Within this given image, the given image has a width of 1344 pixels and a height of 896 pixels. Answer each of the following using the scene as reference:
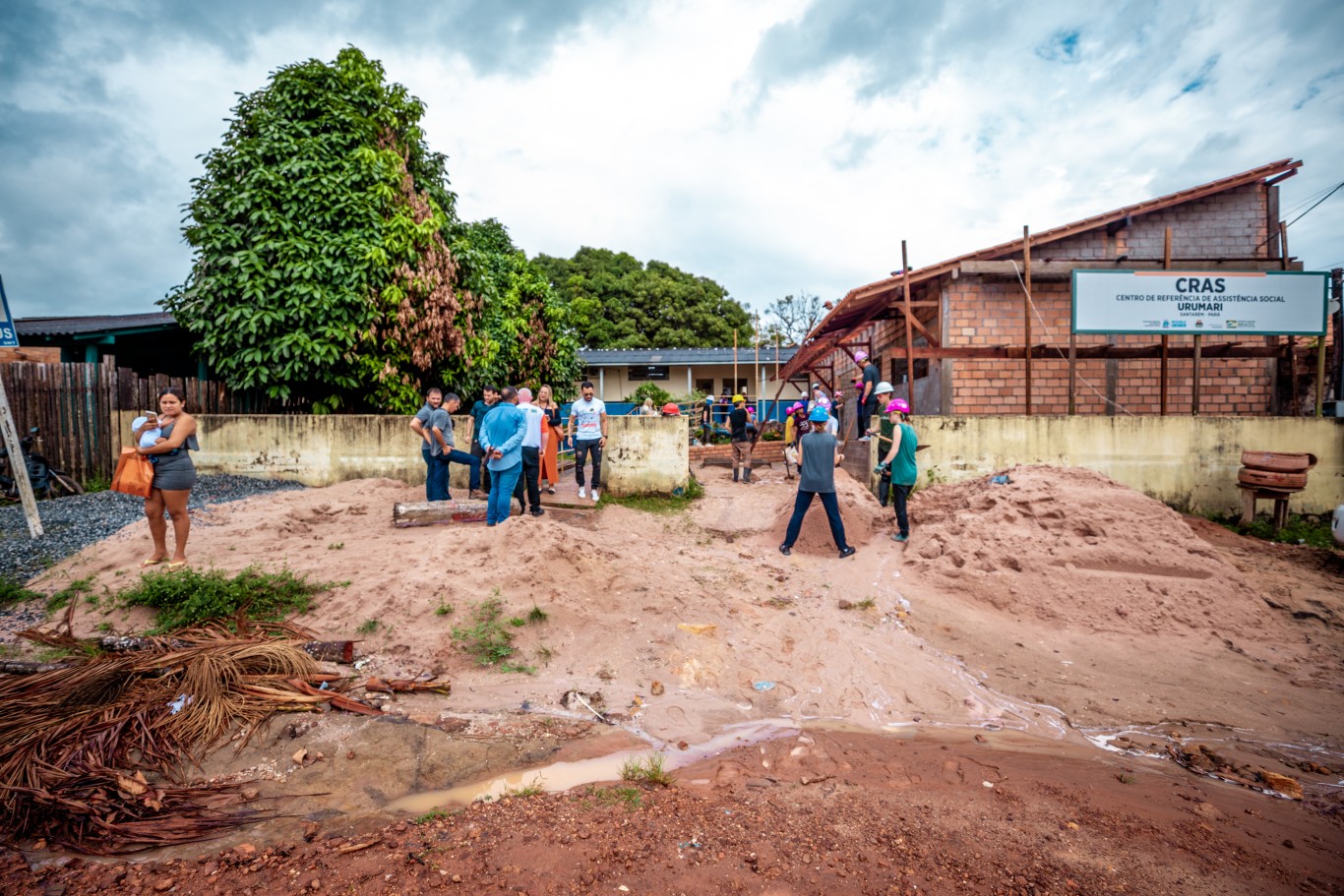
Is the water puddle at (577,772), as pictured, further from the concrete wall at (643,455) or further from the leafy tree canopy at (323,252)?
the leafy tree canopy at (323,252)

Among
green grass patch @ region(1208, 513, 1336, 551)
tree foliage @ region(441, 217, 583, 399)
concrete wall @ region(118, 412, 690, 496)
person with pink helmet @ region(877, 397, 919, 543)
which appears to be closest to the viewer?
person with pink helmet @ region(877, 397, 919, 543)

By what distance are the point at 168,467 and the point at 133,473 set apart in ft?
0.80

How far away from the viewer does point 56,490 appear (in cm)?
898

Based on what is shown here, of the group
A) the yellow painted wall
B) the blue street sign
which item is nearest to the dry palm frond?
the blue street sign

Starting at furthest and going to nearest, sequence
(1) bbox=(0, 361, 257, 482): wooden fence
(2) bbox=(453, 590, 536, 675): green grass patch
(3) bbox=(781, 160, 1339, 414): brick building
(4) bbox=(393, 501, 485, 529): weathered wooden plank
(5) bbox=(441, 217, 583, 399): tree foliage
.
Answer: (5) bbox=(441, 217, 583, 399): tree foliage
(3) bbox=(781, 160, 1339, 414): brick building
(1) bbox=(0, 361, 257, 482): wooden fence
(4) bbox=(393, 501, 485, 529): weathered wooden plank
(2) bbox=(453, 590, 536, 675): green grass patch

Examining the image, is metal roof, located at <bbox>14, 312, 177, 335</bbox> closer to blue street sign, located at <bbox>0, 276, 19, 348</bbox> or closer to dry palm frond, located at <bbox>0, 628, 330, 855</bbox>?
blue street sign, located at <bbox>0, 276, 19, 348</bbox>

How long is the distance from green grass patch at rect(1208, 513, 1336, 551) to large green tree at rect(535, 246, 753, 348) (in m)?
25.4

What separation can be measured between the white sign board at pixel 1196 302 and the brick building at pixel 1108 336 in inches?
46.3

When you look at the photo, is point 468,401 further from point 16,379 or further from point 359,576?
point 359,576

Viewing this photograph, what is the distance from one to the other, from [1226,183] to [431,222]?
13.9 metres

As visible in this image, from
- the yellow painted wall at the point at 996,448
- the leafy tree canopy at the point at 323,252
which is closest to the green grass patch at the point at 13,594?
the yellow painted wall at the point at 996,448

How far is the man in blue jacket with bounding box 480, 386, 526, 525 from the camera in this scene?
694 centimetres

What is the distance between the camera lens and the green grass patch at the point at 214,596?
4891 mm

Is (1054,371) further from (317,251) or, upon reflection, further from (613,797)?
(317,251)
